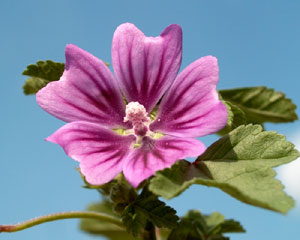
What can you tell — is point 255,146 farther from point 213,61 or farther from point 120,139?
point 120,139

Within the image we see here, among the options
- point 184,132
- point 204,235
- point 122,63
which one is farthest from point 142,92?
point 204,235

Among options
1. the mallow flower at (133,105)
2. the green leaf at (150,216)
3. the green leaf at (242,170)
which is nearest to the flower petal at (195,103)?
the mallow flower at (133,105)

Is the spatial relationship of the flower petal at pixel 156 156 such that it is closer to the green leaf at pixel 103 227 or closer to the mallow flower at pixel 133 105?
the mallow flower at pixel 133 105

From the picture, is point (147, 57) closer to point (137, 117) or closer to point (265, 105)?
point (137, 117)

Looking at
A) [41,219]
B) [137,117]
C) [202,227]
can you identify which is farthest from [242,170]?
[202,227]

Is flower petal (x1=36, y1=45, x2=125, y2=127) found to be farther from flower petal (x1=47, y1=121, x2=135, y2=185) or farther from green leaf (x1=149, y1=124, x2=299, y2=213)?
green leaf (x1=149, y1=124, x2=299, y2=213)
